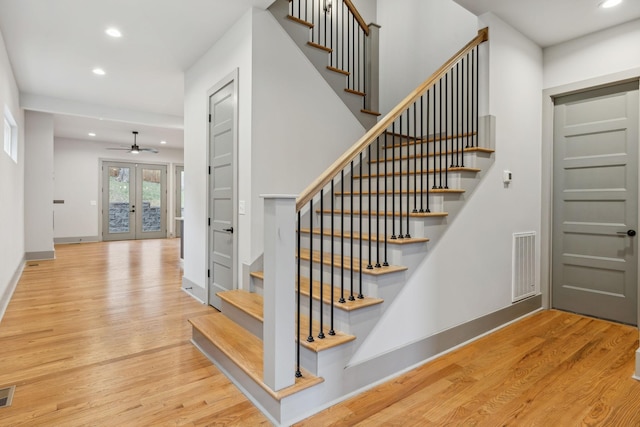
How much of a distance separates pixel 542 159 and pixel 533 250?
0.98 metres

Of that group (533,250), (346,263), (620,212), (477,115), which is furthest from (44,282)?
(620,212)

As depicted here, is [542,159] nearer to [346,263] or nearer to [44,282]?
[346,263]

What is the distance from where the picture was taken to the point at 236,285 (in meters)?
3.38

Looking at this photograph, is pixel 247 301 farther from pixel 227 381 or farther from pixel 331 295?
pixel 331 295

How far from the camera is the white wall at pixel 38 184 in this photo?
21.5 ft

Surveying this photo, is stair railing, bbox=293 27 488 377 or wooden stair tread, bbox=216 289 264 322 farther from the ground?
stair railing, bbox=293 27 488 377

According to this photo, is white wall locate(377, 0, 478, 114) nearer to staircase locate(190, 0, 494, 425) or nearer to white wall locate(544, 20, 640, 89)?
white wall locate(544, 20, 640, 89)

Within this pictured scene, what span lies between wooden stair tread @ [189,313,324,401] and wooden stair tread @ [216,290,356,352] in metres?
0.17

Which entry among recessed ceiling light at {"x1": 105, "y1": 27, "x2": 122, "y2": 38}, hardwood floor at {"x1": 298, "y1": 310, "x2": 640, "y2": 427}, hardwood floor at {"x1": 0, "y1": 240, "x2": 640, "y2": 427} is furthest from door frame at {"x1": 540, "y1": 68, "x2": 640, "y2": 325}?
recessed ceiling light at {"x1": 105, "y1": 27, "x2": 122, "y2": 38}

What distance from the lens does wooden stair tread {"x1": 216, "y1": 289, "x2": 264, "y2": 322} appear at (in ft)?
8.67

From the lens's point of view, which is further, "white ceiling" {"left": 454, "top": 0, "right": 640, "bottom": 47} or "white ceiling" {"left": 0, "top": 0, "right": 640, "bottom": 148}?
"white ceiling" {"left": 0, "top": 0, "right": 640, "bottom": 148}

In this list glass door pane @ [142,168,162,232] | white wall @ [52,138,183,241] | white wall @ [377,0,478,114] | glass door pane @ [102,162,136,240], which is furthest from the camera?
glass door pane @ [142,168,162,232]

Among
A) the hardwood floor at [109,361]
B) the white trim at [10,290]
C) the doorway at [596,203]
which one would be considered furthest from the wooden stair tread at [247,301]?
the doorway at [596,203]

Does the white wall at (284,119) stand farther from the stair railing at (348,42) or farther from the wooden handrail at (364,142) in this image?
the wooden handrail at (364,142)
